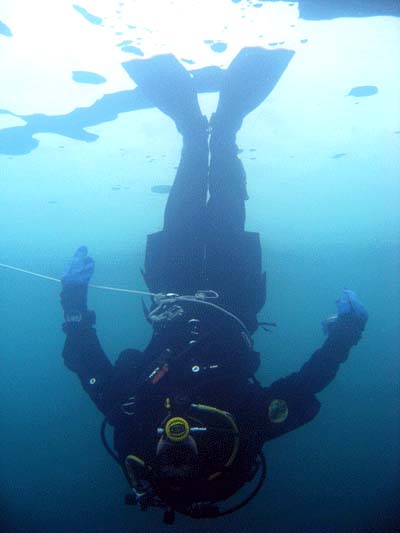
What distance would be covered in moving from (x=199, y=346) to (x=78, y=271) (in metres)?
1.97

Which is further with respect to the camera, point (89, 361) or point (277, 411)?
point (89, 361)

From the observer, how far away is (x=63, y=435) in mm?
22312

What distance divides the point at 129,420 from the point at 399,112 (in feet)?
32.0

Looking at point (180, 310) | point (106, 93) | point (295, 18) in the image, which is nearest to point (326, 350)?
point (180, 310)

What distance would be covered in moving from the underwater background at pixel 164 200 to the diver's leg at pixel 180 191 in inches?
65.2

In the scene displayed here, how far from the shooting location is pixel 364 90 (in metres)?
8.38

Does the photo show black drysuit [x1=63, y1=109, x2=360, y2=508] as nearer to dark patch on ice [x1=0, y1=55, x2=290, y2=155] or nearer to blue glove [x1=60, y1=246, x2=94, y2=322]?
blue glove [x1=60, y1=246, x2=94, y2=322]

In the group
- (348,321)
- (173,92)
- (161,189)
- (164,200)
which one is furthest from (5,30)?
(348,321)

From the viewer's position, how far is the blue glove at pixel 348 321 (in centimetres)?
448

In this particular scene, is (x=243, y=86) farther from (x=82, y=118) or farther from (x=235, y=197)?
(x=82, y=118)

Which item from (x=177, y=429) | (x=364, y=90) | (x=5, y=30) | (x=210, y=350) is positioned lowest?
(x=177, y=429)

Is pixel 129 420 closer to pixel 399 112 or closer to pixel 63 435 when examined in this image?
pixel 399 112

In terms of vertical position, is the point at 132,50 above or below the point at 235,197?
above

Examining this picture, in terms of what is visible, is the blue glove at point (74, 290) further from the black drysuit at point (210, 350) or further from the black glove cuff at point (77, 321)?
the black drysuit at point (210, 350)
